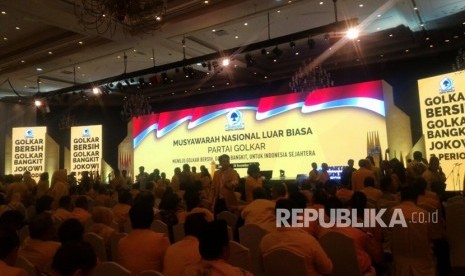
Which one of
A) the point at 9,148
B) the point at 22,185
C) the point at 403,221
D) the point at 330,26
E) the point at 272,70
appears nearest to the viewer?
the point at 403,221

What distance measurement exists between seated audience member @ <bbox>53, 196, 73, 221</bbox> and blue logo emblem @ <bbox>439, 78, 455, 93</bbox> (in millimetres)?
9679

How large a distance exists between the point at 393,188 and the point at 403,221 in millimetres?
2607

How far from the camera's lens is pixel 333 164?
39.1 feet

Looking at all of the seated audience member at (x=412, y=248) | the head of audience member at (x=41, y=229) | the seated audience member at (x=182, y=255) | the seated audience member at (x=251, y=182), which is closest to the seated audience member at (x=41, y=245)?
the head of audience member at (x=41, y=229)

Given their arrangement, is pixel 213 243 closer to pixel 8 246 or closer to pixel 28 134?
pixel 8 246

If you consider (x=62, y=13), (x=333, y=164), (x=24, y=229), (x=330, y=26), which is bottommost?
(x=24, y=229)

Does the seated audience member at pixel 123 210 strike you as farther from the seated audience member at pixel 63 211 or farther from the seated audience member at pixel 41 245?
the seated audience member at pixel 41 245

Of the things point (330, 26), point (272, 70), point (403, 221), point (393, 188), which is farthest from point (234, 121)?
point (403, 221)

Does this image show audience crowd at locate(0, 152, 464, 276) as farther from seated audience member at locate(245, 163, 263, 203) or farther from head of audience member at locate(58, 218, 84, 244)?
seated audience member at locate(245, 163, 263, 203)

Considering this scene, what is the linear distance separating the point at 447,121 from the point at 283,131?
4.70 meters

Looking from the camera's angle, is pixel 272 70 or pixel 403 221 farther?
pixel 272 70

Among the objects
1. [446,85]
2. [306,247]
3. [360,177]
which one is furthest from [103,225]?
[446,85]

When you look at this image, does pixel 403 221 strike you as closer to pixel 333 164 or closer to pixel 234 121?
pixel 333 164

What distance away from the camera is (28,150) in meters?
16.3
